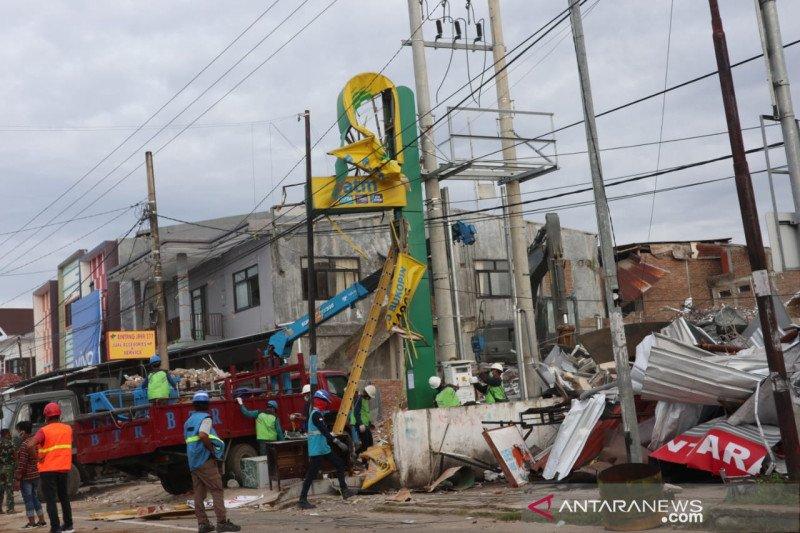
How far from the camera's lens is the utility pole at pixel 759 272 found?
1100 centimetres

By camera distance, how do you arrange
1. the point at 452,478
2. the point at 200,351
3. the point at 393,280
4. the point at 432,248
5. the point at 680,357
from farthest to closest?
the point at 200,351
the point at 432,248
the point at 393,280
the point at 452,478
the point at 680,357

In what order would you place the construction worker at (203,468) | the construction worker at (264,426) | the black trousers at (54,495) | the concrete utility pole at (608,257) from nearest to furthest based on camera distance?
1. the construction worker at (203,468)
2. the black trousers at (54,495)
3. the concrete utility pole at (608,257)
4. the construction worker at (264,426)

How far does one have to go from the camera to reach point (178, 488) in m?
18.9

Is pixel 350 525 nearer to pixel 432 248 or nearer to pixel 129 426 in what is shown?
pixel 129 426

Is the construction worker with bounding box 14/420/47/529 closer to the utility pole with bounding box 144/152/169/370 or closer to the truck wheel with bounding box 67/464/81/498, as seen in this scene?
the truck wheel with bounding box 67/464/81/498

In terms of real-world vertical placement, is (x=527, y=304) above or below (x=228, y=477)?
above

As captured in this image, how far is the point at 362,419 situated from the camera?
19.0 metres

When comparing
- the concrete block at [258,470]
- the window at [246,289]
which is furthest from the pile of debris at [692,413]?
the window at [246,289]

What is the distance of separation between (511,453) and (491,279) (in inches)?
997

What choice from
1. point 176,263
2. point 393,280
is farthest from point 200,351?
point 393,280

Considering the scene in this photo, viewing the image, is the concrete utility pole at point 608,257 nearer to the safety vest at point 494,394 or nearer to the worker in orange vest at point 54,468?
the safety vest at point 494,394

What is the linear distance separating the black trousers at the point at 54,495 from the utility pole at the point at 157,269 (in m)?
14.5

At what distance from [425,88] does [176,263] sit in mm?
18993

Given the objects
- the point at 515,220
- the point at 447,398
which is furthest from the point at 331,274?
the point at 447,398
